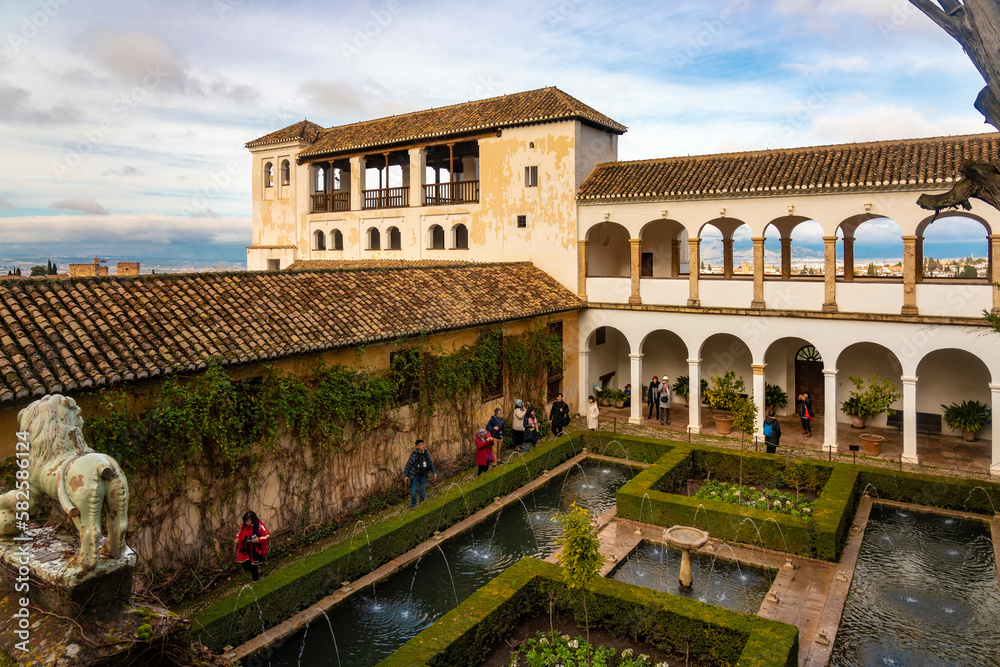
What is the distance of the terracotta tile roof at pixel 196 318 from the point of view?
914cm

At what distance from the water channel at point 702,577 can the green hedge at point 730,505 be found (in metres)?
0.79

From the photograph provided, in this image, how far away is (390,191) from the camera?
90.5ft

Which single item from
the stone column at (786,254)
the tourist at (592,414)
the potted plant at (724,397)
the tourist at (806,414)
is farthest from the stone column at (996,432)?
the tourist at (592,414)

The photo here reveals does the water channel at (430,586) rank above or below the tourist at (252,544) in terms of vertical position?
below

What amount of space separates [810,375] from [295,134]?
2336 cm

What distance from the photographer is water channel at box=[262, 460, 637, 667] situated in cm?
890

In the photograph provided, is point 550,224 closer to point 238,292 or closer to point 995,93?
point 238,292

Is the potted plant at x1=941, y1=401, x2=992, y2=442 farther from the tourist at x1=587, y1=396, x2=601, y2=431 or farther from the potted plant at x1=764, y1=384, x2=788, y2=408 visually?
the tourist at x1=587, y1=396, x2=601, y2=431

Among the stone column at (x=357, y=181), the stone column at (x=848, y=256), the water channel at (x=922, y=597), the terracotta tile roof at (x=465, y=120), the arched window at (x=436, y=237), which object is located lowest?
the water channel at (x=922, y=597)

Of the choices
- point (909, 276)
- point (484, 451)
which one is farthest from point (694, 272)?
point (484, 451)

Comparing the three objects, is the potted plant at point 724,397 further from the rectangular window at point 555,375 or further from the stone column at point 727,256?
the stone column at point 727,256

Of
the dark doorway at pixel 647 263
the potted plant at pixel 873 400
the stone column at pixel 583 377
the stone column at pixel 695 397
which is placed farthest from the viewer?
the dark doorway at pixel 647 263

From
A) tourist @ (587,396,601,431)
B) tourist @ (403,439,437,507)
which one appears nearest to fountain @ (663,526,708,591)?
tourist @ (403,439,437,507)

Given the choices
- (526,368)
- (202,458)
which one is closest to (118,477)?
(202,458)
